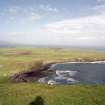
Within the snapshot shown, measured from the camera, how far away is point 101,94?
130 ft

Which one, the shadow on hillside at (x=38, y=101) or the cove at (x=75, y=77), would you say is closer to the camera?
the shadow on hillside at (x=38, y=101)

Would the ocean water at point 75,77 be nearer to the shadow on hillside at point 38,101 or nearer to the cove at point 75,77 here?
the cove at point 75,77

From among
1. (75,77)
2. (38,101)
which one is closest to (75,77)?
(75,77)

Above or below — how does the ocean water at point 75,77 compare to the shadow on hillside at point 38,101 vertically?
below

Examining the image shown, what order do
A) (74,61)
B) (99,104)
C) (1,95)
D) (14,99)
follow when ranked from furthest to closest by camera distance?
(74,61)
(1,95)
(14,99)
(99,104)

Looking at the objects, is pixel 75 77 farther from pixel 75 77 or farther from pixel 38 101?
pixel 38 101

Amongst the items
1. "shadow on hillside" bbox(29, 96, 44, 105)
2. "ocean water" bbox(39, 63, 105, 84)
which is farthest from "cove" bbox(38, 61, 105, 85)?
"shadow on hillside" bbox(29, 96, 44, 105)

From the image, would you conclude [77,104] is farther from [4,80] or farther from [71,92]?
[4,80]

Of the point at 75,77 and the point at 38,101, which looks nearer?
the point at 38,101

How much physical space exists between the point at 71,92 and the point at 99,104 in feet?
30.0

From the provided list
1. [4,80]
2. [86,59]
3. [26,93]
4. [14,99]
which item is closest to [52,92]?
[26,93]

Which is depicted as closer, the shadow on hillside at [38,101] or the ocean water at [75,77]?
the shadow on hillside at [38,101]

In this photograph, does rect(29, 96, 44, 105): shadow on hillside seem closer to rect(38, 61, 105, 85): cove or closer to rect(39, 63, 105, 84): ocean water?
rect(38, 61, 105, 85): cove

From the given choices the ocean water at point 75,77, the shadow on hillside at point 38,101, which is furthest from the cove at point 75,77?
the shadow on hillside at point 38,101
